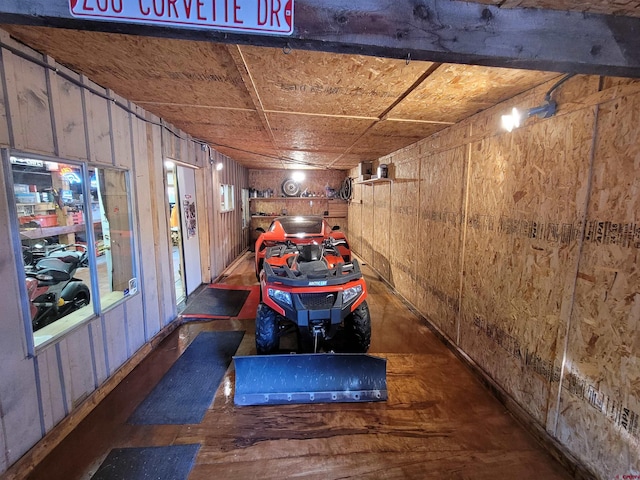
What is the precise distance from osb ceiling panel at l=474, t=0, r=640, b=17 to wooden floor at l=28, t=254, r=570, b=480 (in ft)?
8.34

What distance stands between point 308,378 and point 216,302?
2628 mm

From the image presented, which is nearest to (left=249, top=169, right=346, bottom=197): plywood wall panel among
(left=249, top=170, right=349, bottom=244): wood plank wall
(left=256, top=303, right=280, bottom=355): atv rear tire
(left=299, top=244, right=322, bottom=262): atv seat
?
(left=249, top=170, right=349, bottom=244): wood plank wall

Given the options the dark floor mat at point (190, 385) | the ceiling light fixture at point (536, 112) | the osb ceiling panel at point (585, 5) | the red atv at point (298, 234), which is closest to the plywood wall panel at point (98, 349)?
the dark floor mat at point (190, 385)

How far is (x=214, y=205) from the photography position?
5332 millimetres

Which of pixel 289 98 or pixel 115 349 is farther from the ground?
pixel 289 98

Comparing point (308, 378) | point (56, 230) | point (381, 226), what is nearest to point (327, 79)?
point (308, 378)

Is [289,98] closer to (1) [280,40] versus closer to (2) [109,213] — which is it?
(1) [280,40]

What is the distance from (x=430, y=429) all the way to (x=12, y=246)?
299 cm

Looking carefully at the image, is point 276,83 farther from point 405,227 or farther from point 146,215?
point 405,227

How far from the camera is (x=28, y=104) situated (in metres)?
1.61

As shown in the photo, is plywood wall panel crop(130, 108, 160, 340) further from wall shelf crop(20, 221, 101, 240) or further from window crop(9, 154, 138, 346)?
wall shelf crop(20, 221, 101, 240)

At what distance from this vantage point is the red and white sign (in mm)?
988

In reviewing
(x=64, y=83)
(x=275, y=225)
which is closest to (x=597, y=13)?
(x=64, y=83)

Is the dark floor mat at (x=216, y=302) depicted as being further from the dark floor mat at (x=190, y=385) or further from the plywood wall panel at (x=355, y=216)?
the plywood wall panel at (x=355, y=216)
